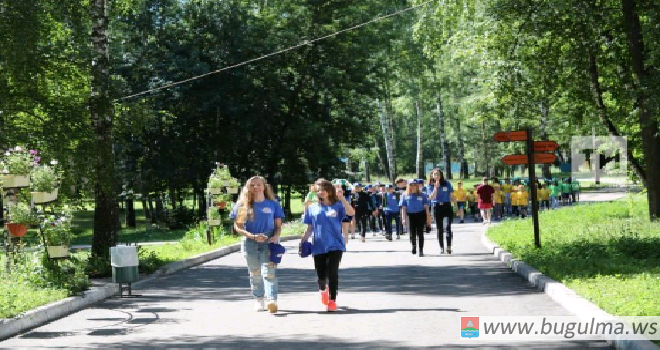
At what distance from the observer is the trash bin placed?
54.0ft

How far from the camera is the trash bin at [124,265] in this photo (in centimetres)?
1645

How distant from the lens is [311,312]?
13281 mm

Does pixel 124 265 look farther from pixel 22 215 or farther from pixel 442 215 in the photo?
pixel 442 215

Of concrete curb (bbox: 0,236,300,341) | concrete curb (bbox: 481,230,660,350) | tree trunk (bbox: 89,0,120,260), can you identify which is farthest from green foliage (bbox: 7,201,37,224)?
concrete curb (bbox: 481,230,660,350)

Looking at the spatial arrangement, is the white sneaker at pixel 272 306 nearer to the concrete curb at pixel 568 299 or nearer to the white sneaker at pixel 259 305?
the white sneaker at pixel 259 305

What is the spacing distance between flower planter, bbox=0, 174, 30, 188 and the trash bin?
2.02m

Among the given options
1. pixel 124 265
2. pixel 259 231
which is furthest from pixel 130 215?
pixel 259 231

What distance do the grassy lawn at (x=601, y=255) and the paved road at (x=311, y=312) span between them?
61 centimetres

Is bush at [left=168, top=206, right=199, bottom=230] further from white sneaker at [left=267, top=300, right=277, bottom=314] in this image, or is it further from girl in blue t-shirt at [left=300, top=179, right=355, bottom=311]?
white sneaker at [left=267, top=300, right=277, bottom=314]

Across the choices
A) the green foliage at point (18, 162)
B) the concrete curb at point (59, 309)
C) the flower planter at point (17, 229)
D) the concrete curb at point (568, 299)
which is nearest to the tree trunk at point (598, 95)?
the concrete curb at point (568, 299)

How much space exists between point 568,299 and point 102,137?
11.0 m

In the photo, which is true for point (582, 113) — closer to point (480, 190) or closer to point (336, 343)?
point (480, 190)

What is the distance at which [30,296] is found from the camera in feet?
48.5

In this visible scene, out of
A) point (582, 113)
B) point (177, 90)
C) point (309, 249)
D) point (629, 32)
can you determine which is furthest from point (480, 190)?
point (309, 249)
